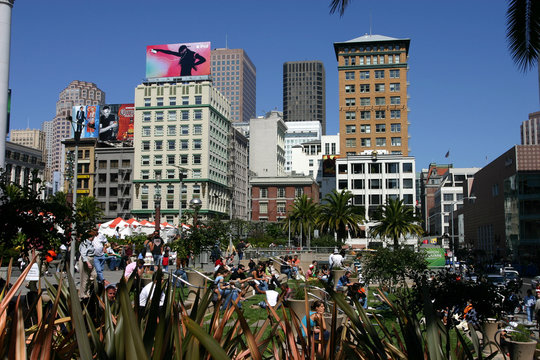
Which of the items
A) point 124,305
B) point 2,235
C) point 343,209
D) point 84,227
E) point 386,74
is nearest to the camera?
point 124,305

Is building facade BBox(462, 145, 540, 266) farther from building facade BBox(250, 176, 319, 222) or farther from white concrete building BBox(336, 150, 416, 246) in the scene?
building facade BBox(250, 176, 319, 222)

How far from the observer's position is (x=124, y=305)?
291 centimetres

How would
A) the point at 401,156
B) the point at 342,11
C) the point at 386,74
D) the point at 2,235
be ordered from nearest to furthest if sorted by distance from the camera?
the point at 2,235, the point at 342,11, the point at 401,156, the point at 386,74

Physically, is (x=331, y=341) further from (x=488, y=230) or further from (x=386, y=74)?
(x=386, y=74)

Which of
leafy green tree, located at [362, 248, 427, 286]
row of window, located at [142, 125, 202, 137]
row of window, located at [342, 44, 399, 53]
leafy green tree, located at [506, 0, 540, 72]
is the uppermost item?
row of window, located at [342, 44, 399, 53]

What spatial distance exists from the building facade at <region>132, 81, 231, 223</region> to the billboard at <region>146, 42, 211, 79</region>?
322cm

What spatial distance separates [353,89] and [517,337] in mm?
90263

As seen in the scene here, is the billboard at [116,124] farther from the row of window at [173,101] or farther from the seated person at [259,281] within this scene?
the seated person at [259,281]

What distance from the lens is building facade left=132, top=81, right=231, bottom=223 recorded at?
9562 centimetres

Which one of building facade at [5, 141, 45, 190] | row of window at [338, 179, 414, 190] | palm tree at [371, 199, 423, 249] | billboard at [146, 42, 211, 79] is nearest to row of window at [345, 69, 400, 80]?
row of window at [338, 179, 414, 190]

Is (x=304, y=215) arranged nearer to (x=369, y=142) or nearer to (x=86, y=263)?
(x=369, y=142)

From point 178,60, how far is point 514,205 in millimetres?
66403

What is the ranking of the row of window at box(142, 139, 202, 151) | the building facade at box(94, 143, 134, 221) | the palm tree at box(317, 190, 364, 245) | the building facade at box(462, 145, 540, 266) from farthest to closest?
1. the building facade at box(94, 143, 134, 221)
2. the row of window at box(142, 139, 202, 151)
3. the palm tree at box(317, 190, 364, 245)
4. the building facade at box(462, 145, 540, 266)

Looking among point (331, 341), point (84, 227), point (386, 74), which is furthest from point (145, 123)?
point (331, 341)
